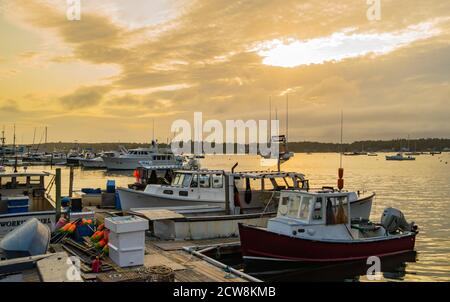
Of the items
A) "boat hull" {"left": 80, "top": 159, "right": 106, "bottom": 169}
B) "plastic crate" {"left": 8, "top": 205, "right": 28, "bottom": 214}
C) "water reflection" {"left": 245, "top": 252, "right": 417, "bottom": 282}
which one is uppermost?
"plastic crate" {"left": 8, "top": 205, "right": 28, "bottom": 214}

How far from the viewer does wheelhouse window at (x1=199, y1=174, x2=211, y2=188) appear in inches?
829

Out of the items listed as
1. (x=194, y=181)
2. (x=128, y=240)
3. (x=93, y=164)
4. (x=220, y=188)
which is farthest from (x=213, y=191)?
(x=93, y=164)

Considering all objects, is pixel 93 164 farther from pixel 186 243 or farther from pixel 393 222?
pixel 393 222

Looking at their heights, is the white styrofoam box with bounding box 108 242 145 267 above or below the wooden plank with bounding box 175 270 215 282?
above

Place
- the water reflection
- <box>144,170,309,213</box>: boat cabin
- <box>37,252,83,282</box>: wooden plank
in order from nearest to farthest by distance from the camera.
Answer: <box>37,252,83,282</box>: wooden plank, the water reflection, <box>144,170,309,213</box>: boat cabin

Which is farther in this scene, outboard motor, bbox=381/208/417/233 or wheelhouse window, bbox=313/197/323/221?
outboard motor, bbox=381/208/417/233

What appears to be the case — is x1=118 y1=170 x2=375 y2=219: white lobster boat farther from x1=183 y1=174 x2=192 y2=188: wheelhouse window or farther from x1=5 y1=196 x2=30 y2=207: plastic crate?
x1=5 y1=196 x2=30 y2=207: plastic crate

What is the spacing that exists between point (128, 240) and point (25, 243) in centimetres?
255

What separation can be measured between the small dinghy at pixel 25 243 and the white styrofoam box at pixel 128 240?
1858 millimetres

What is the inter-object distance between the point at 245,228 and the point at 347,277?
471 centimetres

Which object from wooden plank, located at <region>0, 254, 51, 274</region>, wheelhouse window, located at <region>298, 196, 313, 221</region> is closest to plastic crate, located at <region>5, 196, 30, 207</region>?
wooden plank, located at <region>0, 254, 51, 274</region>

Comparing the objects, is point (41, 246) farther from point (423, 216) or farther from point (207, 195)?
point (423, 216)

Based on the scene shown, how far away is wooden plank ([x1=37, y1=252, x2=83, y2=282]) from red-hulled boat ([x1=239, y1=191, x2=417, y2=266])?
26.4 ft

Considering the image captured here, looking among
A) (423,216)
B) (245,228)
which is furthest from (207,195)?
(423,216)
